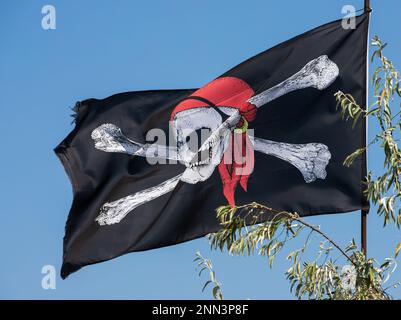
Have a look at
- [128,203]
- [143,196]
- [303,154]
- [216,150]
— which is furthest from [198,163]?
[303,154]

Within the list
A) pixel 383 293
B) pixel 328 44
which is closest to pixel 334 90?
pixel 328 44

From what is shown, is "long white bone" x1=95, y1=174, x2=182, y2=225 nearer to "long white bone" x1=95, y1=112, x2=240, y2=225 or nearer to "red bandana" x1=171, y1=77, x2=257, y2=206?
"long white bone" x1=95, y1=112, x2=240, y2=225

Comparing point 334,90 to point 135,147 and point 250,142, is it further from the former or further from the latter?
point 135,147

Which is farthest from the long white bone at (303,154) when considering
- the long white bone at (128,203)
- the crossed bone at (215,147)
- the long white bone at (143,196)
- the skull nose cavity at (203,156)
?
the long white bone at (128,203)

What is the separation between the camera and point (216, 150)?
1684 centimetres

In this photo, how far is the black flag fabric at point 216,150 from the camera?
16.4 metres

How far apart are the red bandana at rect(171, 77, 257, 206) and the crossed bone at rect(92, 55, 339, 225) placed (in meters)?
0.08

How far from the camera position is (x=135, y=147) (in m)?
17.4

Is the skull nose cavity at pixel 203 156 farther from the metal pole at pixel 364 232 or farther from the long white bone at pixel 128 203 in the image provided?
the metal pole at pixel 364 232

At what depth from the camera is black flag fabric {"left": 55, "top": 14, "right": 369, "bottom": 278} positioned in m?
16.4

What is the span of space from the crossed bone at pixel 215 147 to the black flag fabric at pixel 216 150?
0.01 meters

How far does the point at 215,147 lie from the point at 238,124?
41cm

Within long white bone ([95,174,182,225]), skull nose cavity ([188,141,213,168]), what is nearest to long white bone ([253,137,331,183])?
skull nose cavity ([188,141,213,168])

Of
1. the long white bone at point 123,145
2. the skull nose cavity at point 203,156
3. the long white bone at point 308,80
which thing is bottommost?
the skull nose cavity at point 203,156
